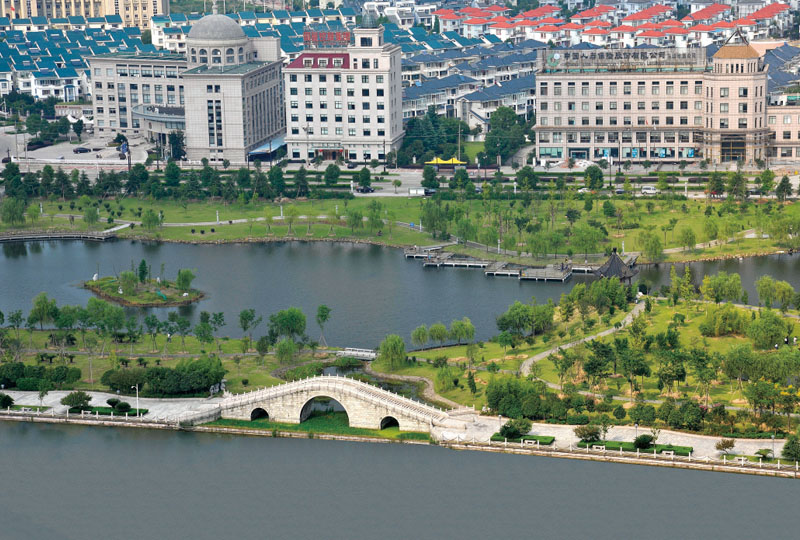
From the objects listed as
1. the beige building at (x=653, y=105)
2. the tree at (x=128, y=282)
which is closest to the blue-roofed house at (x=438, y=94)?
the beige building at (x=653, y=105)

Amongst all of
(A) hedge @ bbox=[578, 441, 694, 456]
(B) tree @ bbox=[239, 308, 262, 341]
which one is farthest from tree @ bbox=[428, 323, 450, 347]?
(A) hedge @ bbox=[578, 441, 694, 456]

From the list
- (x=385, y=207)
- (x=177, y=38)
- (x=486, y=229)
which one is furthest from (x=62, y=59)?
(x=486, y=229)

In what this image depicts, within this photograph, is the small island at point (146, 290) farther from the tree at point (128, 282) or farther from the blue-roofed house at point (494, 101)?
the blue-roofed house at point (494, 101)

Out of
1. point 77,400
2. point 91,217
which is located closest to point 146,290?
point 91,217

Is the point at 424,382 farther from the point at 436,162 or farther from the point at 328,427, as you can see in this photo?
the point at 436,162

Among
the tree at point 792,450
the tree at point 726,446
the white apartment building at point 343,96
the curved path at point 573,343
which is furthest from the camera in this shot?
the white apartment building at point 343,96
